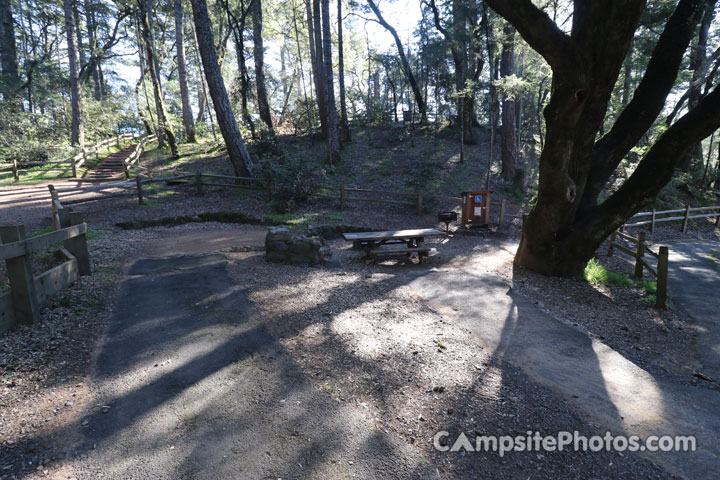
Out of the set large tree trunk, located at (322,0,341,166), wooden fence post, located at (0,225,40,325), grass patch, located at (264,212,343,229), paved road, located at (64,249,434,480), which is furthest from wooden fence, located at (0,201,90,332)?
large tree trunk, located at (322,0,341,166)

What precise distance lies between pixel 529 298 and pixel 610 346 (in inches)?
68.8

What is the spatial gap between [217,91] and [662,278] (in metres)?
16.0

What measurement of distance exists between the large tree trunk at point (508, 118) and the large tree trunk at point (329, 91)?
8217 millimetres

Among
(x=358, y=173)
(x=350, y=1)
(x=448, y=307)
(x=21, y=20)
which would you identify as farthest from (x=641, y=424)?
(x=21, y=20)

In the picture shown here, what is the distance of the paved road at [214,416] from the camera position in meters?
2.59

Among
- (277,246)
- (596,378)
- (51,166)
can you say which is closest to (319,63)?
(51,166)

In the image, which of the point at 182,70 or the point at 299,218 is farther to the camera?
the point at 182,70

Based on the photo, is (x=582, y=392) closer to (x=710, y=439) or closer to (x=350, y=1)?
(x=710, y=439)

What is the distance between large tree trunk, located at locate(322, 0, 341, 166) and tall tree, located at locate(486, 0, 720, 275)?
498 inches

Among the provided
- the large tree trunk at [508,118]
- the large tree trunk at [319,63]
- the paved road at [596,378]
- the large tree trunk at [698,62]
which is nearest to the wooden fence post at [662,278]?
the paved road at [596,378]

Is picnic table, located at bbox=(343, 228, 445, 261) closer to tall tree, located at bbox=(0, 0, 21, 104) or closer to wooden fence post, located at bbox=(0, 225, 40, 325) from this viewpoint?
wooden fence post, located at bbox=(0, 225, 40, 325)

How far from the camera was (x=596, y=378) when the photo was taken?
13.0 feet

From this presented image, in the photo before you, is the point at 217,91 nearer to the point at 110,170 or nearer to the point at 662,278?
the point at 110,170

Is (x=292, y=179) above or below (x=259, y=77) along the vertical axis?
below
